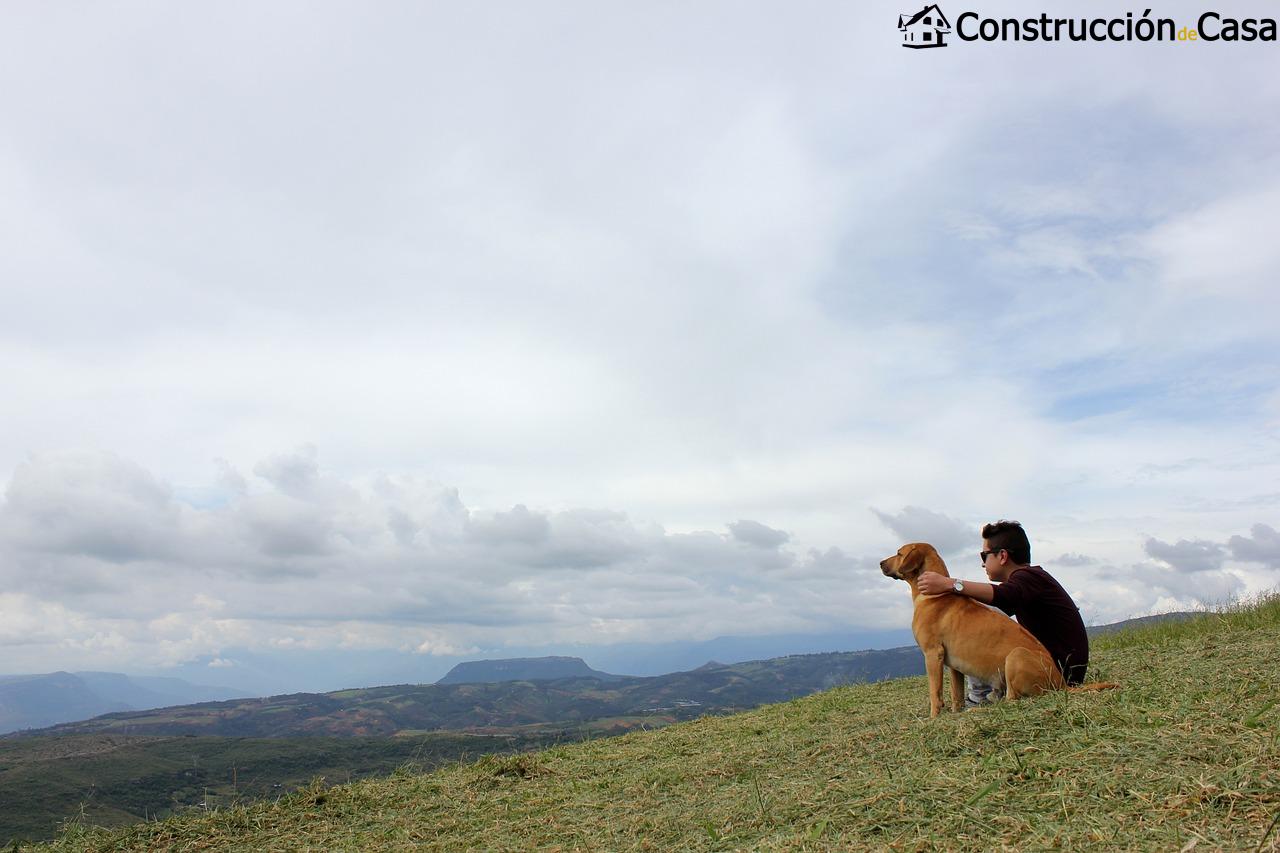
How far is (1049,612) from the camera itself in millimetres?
7461

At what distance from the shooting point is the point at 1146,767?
13.5 ft

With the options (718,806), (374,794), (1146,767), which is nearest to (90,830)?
(374,794)

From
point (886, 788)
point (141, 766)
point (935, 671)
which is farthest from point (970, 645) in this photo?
point (141, 766)

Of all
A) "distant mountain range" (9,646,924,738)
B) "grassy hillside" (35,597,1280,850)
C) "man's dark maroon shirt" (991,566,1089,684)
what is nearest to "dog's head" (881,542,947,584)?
"man's dark maroon shirt" (991,566,1089,684)

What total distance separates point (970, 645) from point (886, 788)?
2985 millimetres

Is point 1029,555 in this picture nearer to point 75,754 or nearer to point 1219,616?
point 1219,616

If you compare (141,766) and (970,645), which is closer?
(970,645)

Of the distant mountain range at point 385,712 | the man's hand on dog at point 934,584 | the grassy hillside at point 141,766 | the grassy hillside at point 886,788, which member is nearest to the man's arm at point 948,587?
the man's hand on dog at point 934,584

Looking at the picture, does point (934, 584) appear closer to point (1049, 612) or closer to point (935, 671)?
point (935, 671)

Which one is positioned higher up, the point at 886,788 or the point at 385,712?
the point at 886,788

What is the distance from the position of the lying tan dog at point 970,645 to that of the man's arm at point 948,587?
0.12m

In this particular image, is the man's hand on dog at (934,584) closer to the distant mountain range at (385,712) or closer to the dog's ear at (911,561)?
the dog's ear at (911,561)

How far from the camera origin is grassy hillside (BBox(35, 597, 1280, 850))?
12.0 ft

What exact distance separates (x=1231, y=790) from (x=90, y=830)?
959 centimetres
